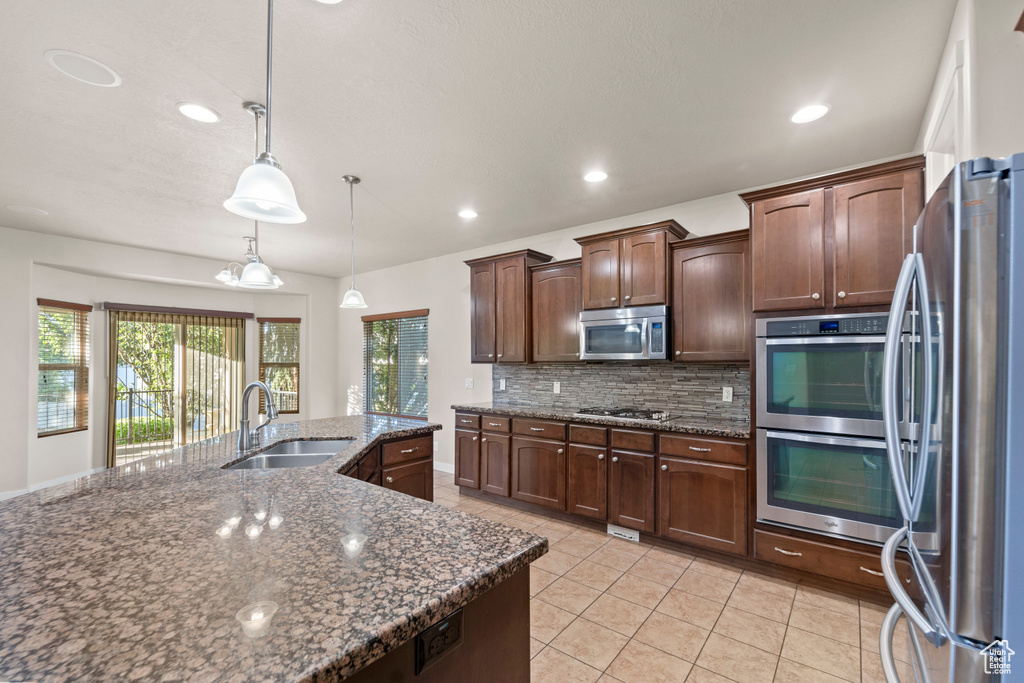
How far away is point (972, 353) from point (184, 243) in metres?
6.21

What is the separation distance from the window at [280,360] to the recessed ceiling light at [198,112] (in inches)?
185

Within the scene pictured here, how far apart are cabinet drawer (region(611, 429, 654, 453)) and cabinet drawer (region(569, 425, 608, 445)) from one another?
0.26 feet

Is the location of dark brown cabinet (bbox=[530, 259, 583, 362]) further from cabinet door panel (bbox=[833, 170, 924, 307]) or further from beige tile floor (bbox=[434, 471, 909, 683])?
cabinet door panel (bbox=[833, 170, 924, 307])

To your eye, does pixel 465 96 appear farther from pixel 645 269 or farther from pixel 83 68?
pixel 645 269

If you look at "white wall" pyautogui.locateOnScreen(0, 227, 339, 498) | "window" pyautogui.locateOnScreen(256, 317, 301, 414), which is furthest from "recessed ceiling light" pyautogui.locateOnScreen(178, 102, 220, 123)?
"window" pyautogui.locateOnScreen(256, 317, 301, 414)

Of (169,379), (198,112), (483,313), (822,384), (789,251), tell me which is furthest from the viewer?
(169,379)

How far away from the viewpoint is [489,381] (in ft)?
16.4

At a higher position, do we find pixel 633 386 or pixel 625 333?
pixel 625 333

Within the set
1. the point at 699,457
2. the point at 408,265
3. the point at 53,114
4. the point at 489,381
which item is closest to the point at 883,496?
the point at 699,457

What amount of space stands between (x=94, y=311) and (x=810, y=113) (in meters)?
7.15

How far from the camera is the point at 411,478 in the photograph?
2.96 metres

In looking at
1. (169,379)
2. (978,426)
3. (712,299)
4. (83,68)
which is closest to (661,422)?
(712,299)

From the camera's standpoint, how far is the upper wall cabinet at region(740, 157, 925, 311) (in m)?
2.36

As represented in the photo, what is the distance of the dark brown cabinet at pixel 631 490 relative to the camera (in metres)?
3.20
